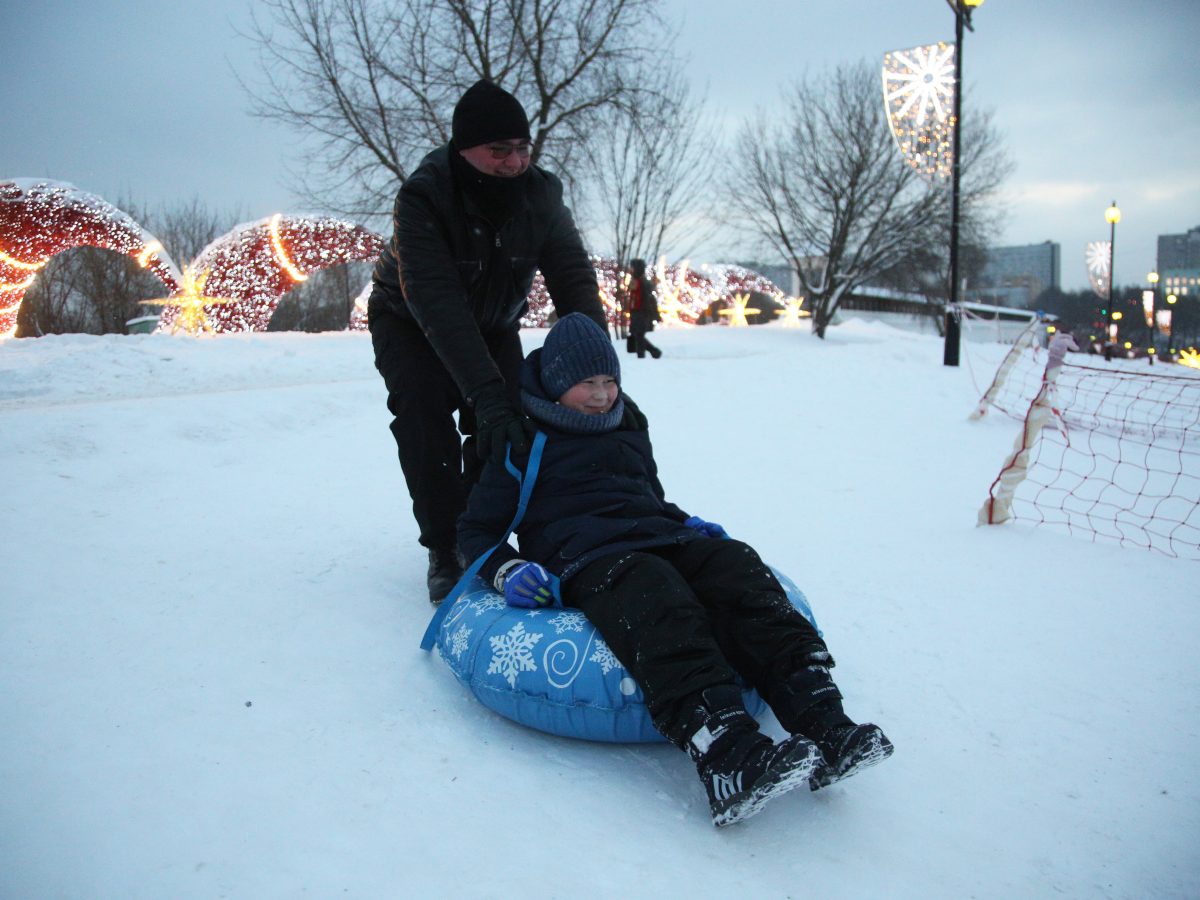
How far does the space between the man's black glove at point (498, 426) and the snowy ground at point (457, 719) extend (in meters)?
0.69

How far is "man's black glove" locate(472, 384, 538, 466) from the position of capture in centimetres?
235

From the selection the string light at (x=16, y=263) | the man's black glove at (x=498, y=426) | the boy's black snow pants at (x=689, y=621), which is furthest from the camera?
the string light at (x=16, y=263)

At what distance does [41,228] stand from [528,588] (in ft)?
34.7

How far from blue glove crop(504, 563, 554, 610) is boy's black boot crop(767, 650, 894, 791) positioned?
0.66 metres

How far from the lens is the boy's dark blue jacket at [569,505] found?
2285mm

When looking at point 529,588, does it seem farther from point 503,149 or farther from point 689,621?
point 503,149

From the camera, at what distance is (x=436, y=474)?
9.69 ft

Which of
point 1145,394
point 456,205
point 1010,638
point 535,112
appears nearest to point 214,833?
point 456,205

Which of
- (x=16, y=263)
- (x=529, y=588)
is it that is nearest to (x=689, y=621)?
(x=529, y=588)

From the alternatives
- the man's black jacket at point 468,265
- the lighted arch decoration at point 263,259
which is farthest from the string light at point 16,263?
the man's black jacket at point 468,265

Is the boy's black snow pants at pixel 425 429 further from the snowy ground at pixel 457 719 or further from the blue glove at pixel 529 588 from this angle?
the blue glove at pixel 529 588

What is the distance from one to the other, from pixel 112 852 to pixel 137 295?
20.8m

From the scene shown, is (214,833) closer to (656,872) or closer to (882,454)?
(656,872)

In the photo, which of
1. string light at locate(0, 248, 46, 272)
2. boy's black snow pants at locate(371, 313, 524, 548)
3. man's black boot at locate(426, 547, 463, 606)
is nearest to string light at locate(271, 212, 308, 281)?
string light at locate(0, 248, 46, 272)
